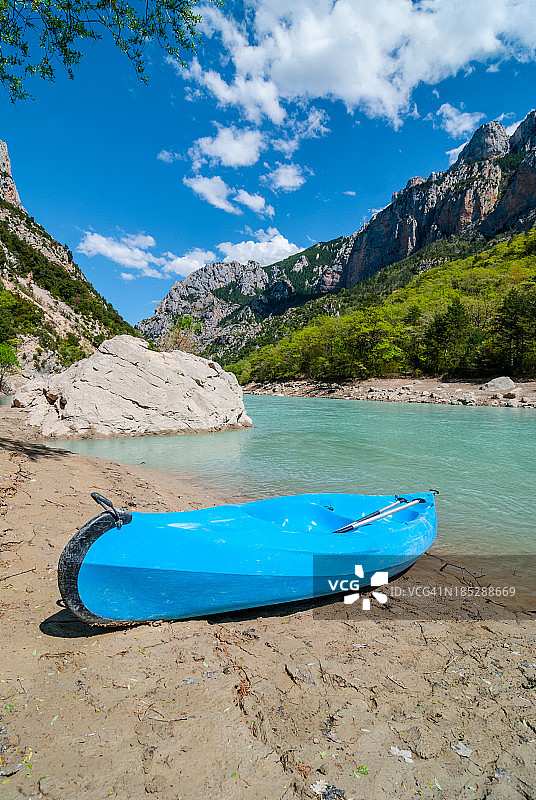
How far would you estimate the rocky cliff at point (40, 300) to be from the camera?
1795 inches

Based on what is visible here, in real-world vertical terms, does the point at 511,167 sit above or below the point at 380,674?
above

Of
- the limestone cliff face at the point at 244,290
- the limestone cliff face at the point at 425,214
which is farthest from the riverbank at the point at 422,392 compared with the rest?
the limestone cliff face at the point at 425,214

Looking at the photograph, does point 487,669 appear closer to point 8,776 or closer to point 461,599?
point 461,599

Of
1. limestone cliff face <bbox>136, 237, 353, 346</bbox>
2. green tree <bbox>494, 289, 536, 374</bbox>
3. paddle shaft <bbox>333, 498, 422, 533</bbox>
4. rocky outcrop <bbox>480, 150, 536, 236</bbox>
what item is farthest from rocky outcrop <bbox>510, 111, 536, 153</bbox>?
paddle shaft <bbox>333, 498, 422, 533</bbox>

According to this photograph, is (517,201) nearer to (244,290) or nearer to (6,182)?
(244,290)

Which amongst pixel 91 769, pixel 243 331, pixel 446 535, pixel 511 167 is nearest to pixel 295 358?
pixel 446 535

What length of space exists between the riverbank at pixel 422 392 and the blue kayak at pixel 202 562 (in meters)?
27.4

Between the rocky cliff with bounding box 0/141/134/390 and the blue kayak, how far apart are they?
37213mm

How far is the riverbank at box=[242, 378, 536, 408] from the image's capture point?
26594 mm

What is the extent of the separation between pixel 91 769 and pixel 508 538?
543cm

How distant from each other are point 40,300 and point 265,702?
70.7m

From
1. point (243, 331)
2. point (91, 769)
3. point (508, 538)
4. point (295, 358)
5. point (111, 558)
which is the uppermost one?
point (243, 331)

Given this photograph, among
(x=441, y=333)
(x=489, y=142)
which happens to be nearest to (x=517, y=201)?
(x=489, y=142)

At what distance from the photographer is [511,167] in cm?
9769
